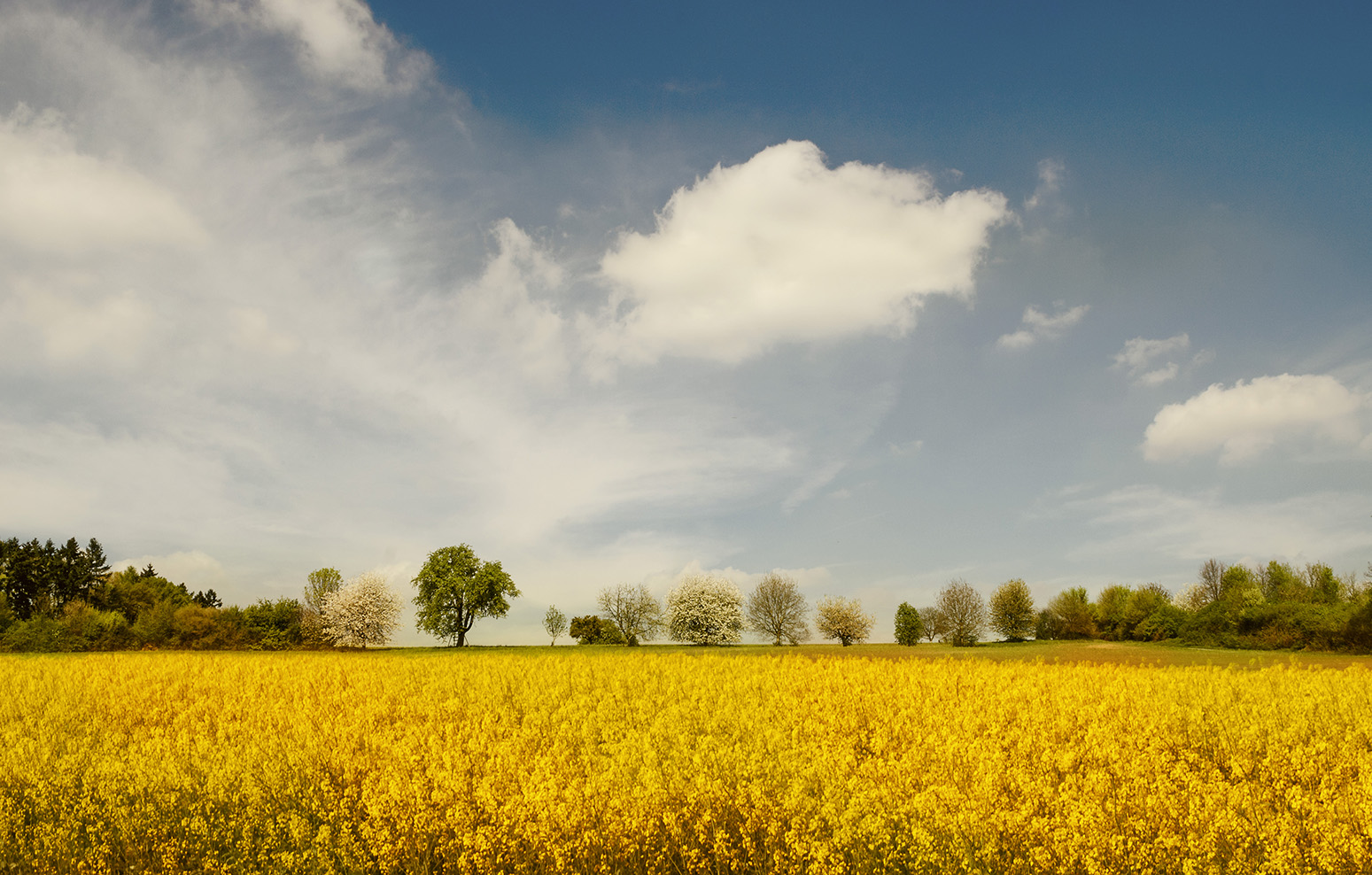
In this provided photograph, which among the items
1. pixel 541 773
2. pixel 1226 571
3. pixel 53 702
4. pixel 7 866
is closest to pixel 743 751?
pixel 541 773

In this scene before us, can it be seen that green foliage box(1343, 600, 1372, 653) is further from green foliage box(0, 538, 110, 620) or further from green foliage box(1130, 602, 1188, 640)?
green foliage box(0, 538, 110, 620)

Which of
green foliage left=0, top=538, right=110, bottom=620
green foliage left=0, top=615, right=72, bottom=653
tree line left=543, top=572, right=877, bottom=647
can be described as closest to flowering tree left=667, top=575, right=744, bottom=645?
tree line left=543, top=572, right=877, bottom=647

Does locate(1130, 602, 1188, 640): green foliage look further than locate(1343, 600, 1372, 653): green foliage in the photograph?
Yes

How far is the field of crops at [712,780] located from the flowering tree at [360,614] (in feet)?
170

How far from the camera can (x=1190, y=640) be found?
4719 centimetres

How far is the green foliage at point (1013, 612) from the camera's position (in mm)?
61250

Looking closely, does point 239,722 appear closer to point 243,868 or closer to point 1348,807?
point 243,868

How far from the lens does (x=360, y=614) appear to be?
64.4m

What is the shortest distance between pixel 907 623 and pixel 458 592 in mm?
37229

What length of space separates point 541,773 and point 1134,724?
10.1 metres

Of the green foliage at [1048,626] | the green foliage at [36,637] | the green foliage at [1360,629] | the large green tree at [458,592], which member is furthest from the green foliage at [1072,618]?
the green foliage at [36,637]

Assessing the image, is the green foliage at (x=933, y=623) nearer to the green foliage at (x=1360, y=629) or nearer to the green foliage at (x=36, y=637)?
the green foliage at (x=1360, y=629)

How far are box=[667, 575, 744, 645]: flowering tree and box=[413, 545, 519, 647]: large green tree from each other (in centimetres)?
1599

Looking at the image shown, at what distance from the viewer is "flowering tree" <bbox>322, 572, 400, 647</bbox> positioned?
63.7 meters
